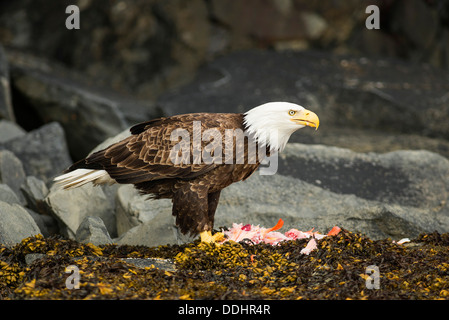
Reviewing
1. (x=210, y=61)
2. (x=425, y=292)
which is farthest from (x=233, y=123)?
(x=210, y=61)

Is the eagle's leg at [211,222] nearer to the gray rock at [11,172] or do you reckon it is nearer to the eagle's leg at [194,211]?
the eagle's leg at [194,211]

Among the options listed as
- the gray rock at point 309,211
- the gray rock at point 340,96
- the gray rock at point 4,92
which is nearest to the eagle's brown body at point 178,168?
the gray rock at point 309,211

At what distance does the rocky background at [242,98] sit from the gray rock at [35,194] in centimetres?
2

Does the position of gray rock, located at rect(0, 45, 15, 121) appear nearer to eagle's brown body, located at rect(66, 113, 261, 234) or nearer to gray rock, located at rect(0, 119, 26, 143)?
gray rock, located at rect(0, 119, 26, 143)

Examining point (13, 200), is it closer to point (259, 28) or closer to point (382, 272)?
point (382, 272)

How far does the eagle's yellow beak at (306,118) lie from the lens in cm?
557

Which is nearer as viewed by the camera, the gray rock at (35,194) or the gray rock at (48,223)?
the gray rock at (48,223)

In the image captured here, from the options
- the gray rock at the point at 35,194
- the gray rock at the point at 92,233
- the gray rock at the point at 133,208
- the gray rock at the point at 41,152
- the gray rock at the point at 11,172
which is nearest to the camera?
the gray rock at the point at 92,233

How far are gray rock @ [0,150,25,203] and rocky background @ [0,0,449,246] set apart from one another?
2 cm

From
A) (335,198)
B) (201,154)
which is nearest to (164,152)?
(201,154)

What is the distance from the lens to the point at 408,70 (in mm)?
12789

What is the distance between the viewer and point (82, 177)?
19.8ft
